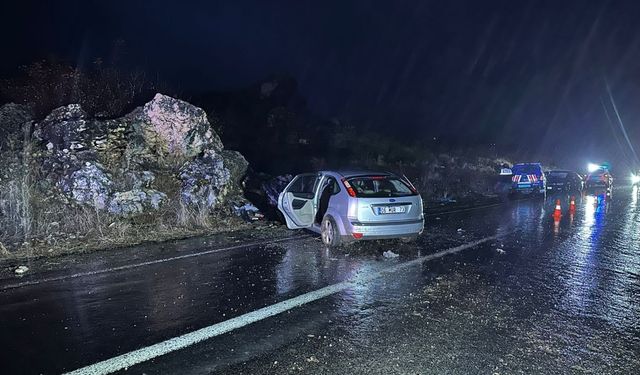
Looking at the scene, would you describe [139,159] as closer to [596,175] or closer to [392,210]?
[392,210]

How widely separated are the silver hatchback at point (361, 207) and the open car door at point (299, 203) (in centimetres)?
2

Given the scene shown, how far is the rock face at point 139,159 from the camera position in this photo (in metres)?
11.4

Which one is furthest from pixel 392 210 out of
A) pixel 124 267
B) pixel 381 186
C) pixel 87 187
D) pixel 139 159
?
pixel 139 159

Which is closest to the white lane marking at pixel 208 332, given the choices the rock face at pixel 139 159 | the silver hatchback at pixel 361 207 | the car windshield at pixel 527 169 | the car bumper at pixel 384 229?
the car bumper at pixel 384 229

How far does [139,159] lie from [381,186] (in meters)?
7.52

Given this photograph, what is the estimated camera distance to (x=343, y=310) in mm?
5246

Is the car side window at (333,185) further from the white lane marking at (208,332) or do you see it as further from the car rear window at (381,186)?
the white lane marking at (208,332)

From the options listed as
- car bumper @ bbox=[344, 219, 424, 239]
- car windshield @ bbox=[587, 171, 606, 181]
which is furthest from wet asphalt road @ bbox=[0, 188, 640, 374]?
car windshield @ bbox=[587, 171, 606, 181]

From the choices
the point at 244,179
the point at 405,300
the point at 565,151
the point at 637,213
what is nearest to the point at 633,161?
the point at 565,151

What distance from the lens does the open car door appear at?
9.83m

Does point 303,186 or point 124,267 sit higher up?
point 303,186

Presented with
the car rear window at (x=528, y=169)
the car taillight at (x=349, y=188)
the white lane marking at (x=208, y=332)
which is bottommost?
the white lane marking at (x=208, y=332)

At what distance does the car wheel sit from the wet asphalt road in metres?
0.28

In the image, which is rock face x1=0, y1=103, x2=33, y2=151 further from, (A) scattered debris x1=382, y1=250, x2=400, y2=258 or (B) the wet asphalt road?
(A) scattered debris x1=382, y1=250, x2=400, y2=258
